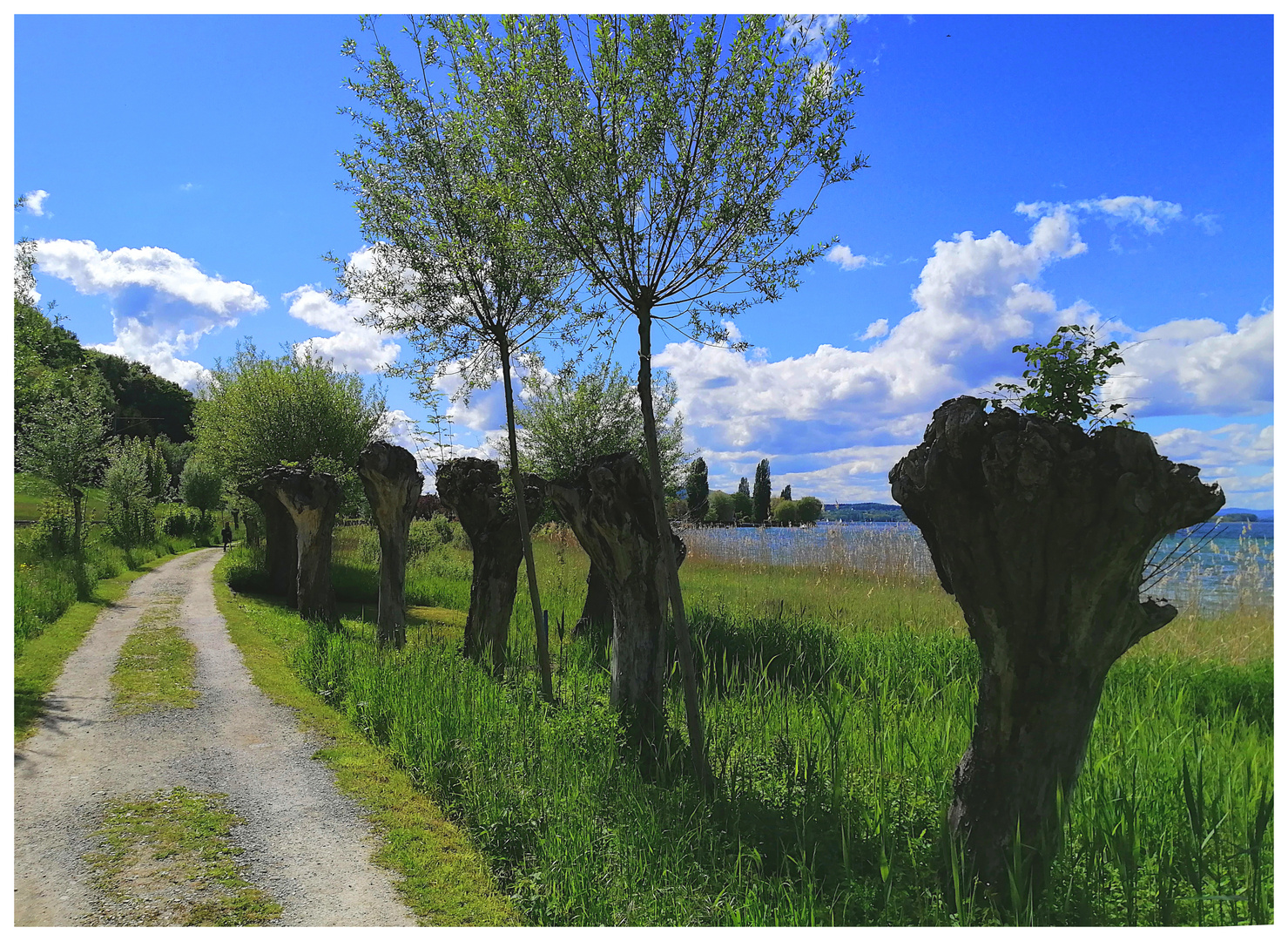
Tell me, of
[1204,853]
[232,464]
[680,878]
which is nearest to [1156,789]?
[1204,853]

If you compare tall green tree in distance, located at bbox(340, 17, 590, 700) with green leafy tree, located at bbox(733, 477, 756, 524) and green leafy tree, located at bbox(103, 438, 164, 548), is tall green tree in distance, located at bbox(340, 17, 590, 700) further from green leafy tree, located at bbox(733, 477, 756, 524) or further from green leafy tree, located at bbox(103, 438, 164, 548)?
green leafy tree, located at bbox(733, 477, 756, 524)

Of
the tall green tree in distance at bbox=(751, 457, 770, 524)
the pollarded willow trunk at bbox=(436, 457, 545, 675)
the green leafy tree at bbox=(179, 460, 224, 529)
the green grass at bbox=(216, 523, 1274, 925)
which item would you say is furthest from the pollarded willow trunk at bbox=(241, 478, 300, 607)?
the tall green tree in distance at bbox=(751, 457, 770, 524)

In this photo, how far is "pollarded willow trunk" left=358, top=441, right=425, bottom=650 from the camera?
38.0 feet

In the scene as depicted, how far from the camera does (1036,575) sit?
11.9ft

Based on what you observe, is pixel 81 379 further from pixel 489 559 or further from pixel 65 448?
pixel 489 559

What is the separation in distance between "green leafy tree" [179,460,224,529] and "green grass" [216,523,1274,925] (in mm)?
37500

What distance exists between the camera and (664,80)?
18.4 ft

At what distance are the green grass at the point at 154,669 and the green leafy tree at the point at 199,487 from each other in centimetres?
3027

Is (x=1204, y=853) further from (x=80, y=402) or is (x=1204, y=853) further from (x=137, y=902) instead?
(x=80, y=402)

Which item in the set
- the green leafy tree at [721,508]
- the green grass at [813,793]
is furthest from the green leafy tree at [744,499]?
the green grass at [813,793]

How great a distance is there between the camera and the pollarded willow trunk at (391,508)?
11.6 m

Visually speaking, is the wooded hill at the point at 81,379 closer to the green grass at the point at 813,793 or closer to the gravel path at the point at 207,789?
the gravel path at the point at 207,789

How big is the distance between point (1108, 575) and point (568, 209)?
4.41 meters

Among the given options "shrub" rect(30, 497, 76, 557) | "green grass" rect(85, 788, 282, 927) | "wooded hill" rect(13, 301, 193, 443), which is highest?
"wooded hill" rect(13, 301, 193, 443)
